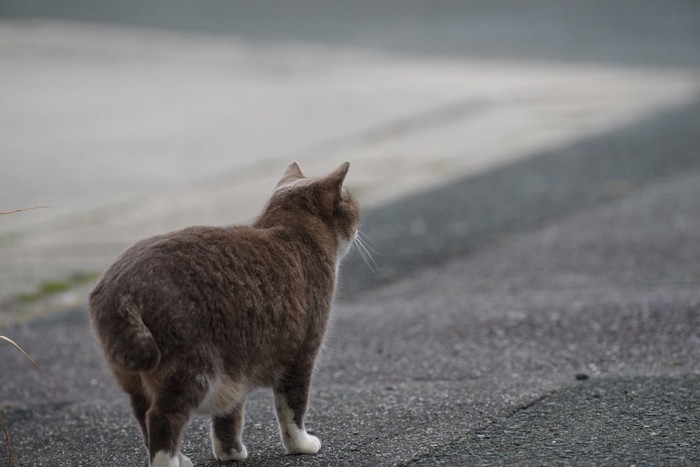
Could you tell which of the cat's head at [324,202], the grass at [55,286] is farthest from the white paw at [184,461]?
the grass at [55,286]

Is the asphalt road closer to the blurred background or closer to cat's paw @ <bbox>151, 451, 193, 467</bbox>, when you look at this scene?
the blurred background

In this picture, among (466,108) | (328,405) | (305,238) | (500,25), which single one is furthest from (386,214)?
(500,25)

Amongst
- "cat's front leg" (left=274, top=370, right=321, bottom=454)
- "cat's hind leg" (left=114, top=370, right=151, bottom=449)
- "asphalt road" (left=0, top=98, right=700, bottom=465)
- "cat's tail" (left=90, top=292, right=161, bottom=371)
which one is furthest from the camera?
"asphalt road" (left=0, top=98, right=700, bottom=465)

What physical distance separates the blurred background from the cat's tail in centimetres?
364

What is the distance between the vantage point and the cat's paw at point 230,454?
379 cm

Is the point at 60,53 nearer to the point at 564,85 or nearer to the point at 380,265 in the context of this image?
the point at 564,85

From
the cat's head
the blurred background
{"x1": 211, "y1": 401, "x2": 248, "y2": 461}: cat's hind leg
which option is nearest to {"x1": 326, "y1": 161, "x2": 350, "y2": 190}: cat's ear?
the cat's head

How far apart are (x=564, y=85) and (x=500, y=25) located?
5.82m

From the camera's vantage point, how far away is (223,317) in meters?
3.38

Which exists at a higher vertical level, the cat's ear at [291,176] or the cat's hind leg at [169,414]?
the cat's ear at [291,176]

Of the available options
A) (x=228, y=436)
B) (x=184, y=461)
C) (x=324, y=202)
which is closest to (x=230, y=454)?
(x=228, y=436)

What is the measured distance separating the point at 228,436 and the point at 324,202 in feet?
3.18

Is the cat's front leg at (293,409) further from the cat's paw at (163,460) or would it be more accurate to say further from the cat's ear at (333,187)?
the cat's ear at (333,187)

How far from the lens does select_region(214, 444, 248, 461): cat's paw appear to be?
3.79m
